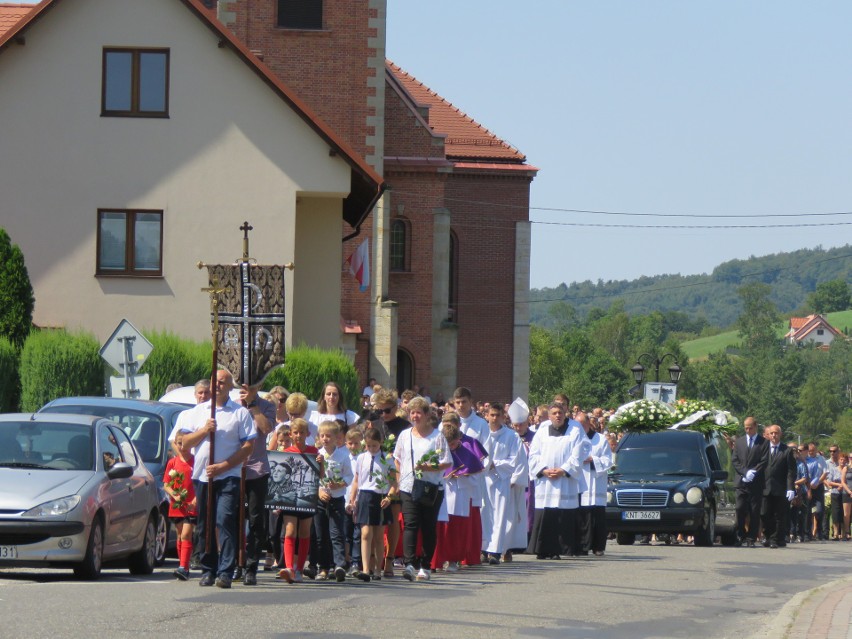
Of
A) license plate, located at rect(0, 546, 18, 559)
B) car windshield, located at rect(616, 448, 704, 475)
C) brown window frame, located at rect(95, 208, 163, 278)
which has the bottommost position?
license plate, located at rect(0, 546, 18, 559)

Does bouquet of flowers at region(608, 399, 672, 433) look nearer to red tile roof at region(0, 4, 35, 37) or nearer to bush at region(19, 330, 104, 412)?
bush at region(19, 330, 104, 412)

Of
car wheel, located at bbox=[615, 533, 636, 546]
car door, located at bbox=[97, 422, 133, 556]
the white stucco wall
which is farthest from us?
the white stucco wall

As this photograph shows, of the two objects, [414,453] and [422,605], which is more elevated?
[414,453]

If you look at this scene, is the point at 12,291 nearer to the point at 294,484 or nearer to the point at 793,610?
the point at 294,484

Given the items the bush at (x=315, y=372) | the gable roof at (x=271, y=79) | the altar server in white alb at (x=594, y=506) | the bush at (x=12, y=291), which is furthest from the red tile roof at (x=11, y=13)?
the altar server in white alb at (x=594, y=506)

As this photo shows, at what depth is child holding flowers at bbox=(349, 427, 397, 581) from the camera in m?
15.7

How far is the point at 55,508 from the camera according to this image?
1416cm

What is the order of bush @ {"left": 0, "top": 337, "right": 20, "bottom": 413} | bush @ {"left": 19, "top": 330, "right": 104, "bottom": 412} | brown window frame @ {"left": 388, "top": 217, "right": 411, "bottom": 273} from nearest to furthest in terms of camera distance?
bush @ {"left": 19, "top": 330, "right": 104, "bottom": 412} < bush @ {"left": 0, "top": 337, "right": 20, "bottom": 413} < brown window frame @ {"left": 388, "top": 217, "right": 411, "bottom": 273}

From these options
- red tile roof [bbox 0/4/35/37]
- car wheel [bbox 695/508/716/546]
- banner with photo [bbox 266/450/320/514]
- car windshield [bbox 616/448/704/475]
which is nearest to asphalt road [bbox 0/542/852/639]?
banner with photo [bbox 266/450/320/514]

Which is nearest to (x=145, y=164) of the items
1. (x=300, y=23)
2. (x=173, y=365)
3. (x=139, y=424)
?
(x=173, y=365)

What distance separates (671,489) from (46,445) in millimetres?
11828

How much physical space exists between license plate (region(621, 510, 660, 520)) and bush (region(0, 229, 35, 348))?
11261 mm

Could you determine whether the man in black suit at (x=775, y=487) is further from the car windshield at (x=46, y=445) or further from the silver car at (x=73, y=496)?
the car windshield at (x=46, y=445)

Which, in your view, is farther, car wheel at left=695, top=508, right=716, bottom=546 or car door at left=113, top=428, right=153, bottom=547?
car wheel at left=695, top=508, right=716, bottom=546
